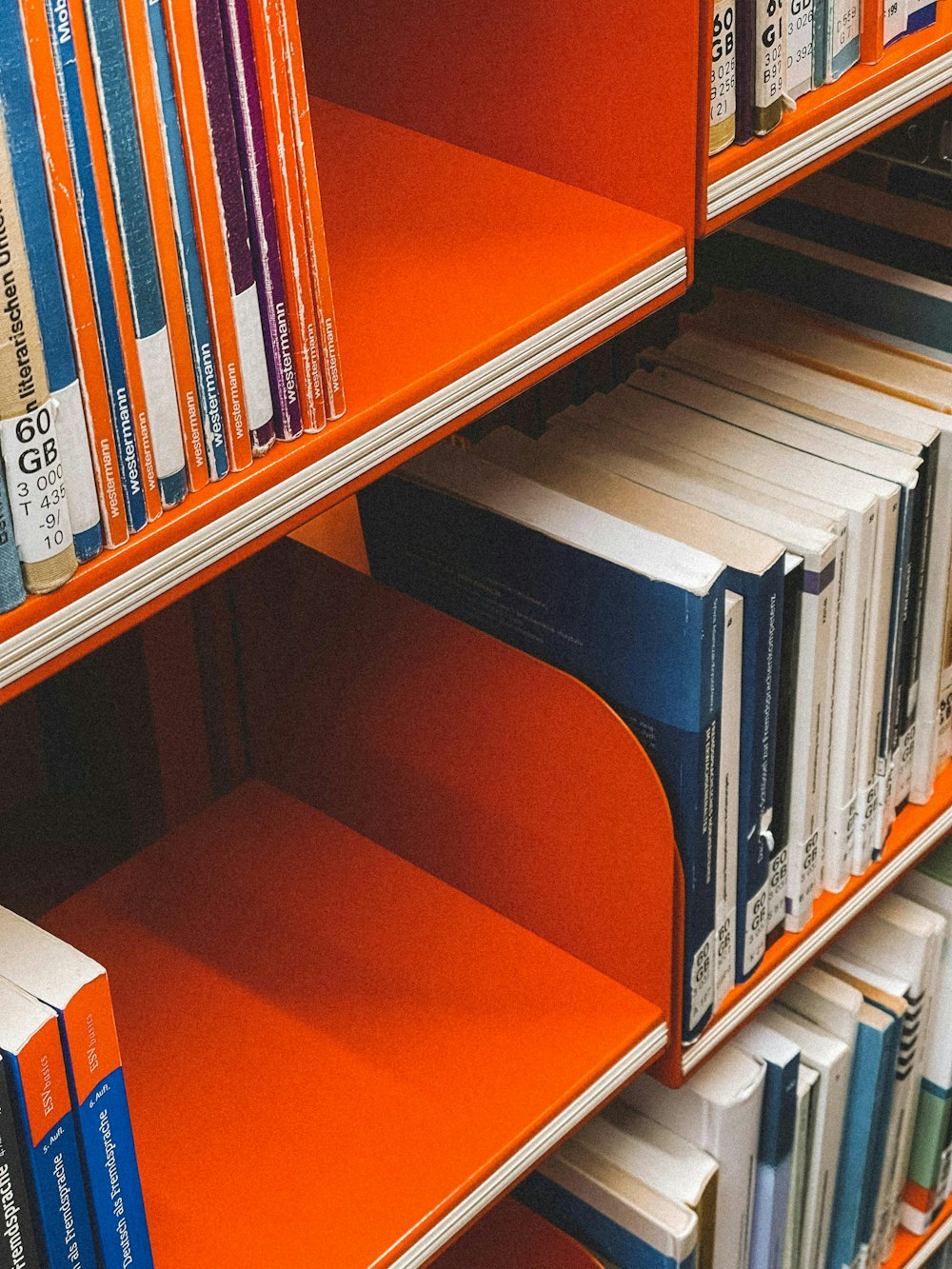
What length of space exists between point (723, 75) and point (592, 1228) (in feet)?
2.69

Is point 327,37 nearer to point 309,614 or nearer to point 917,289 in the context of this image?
point 309,614

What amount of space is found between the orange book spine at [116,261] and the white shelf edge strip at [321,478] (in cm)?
3

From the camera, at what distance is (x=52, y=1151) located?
0.72 m

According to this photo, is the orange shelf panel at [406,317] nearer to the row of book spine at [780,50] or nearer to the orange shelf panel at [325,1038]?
the row of book spine at [780,50]

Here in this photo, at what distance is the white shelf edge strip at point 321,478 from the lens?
2.07ft

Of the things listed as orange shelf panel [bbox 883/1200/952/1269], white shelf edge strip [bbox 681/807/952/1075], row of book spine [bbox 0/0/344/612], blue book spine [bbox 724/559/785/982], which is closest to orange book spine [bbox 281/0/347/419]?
row of book spine [bbox 0/0/344/612]

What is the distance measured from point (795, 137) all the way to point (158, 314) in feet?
1.48

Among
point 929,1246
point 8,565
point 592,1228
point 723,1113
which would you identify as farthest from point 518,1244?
point 8,565

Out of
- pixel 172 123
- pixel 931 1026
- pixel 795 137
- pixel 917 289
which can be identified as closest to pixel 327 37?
pixel 795 137

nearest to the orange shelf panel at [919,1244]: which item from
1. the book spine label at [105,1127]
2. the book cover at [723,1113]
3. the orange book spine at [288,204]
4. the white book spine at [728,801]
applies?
the book cover at [723,1113]

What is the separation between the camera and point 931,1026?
56.6 inches

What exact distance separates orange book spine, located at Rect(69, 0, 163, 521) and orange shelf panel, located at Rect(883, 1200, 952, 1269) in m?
1.24

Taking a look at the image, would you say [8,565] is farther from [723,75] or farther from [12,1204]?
[723,75]

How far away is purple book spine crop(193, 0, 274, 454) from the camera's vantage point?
23.5 inches
